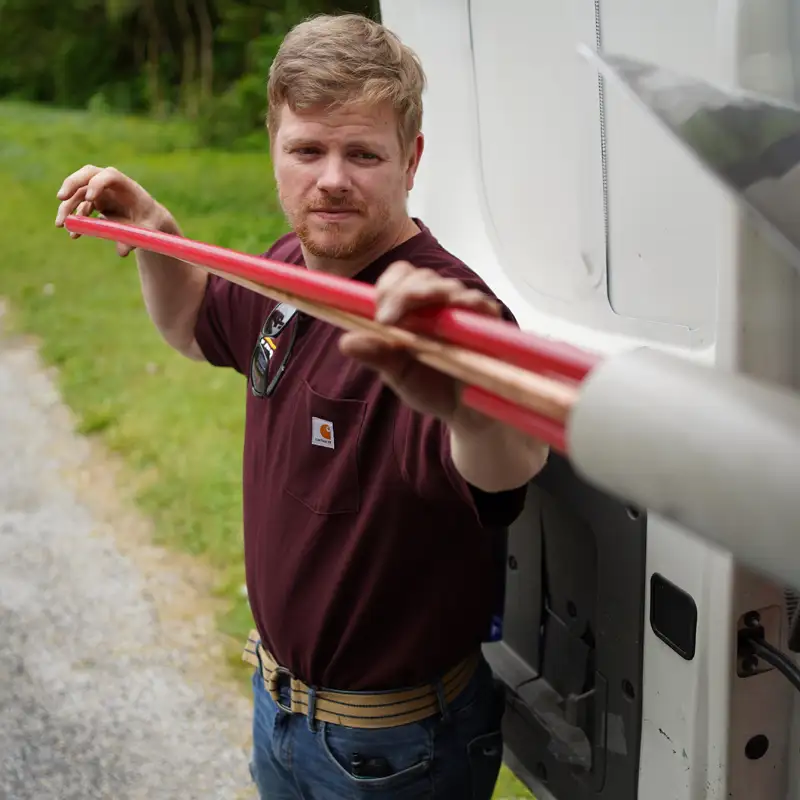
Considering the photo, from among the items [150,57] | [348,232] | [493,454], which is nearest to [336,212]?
[348,232]

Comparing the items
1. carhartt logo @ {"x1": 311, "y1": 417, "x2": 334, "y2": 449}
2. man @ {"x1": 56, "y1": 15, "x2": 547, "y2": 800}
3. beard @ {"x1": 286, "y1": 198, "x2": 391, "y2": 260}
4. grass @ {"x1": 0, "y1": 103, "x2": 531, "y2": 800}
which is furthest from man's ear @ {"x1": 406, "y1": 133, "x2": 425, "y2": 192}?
grass @ {"x1": 0, "y1": 103, "x2": 531, "y2": 800}

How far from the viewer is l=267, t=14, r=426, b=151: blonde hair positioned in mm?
1255

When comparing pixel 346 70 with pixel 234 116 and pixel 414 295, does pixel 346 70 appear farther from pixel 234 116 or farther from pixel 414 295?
pixel 234 116

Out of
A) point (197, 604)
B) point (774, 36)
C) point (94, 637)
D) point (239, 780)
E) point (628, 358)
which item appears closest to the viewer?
point (628, 358)

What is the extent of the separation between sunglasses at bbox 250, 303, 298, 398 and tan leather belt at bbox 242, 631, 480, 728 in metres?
0.46

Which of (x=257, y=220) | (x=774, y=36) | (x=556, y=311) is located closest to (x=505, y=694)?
(x=556, y=311)

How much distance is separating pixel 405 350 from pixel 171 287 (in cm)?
105

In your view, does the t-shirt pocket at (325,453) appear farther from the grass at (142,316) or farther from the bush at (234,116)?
the bush at (234,116)

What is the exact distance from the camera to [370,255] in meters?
1.31

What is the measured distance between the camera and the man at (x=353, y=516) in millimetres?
1246

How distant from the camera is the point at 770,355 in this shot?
0.94 m

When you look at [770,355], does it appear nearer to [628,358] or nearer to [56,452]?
[628,358]

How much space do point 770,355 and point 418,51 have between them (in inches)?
45.9

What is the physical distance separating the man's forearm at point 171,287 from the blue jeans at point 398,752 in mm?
696
